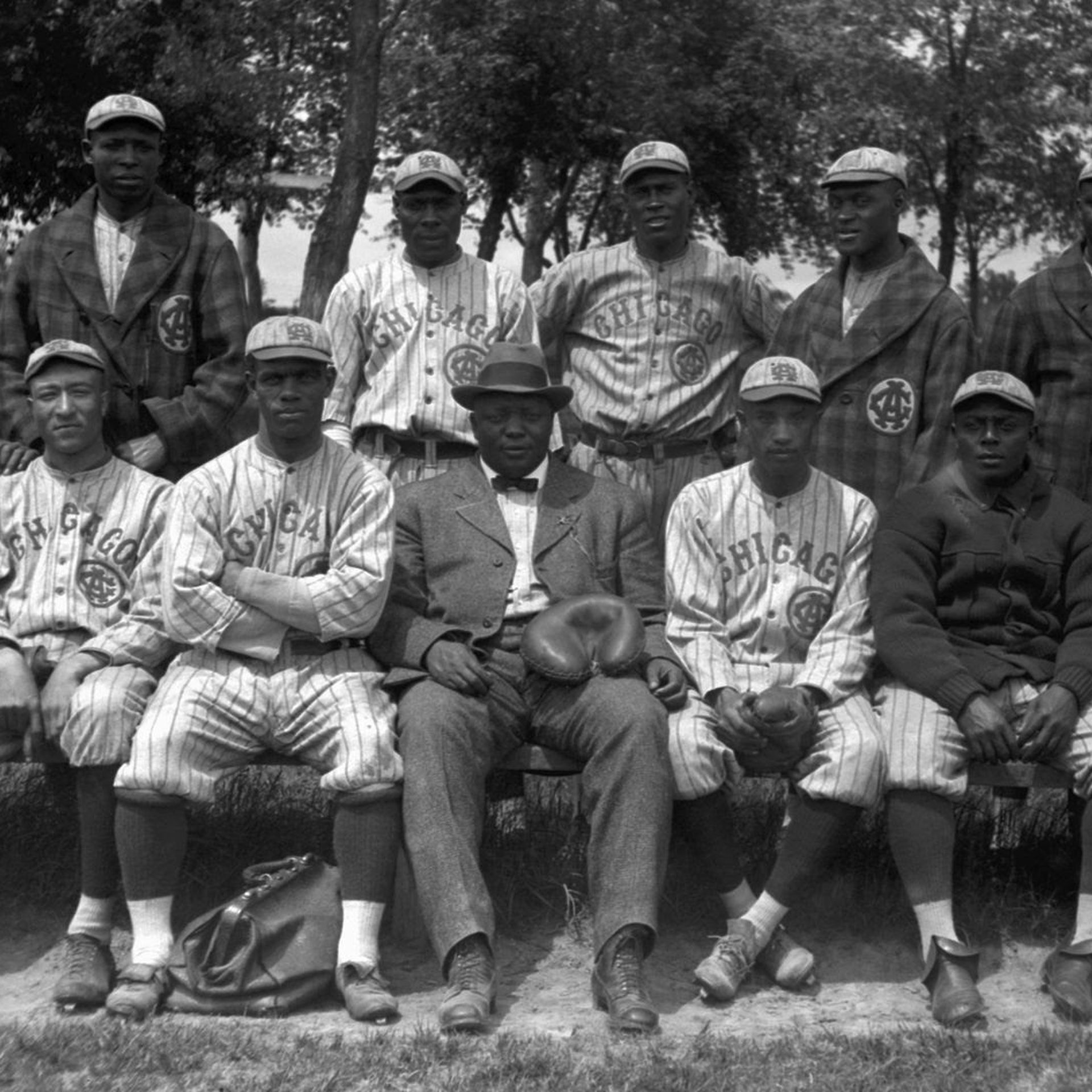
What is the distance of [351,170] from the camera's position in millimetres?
14742

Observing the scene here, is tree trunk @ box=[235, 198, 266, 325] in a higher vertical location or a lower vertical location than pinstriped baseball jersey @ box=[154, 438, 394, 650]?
higher

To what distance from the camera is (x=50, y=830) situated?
563 cm

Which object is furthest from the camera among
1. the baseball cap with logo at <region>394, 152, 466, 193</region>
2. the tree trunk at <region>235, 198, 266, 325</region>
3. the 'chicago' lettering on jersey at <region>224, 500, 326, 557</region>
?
the tree trunk at <region>235, 198, 266, 325</region>

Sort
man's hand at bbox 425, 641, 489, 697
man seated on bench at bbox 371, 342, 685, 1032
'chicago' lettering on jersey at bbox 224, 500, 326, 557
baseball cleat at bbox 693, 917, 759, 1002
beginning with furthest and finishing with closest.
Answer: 'chicago' lettering on jersey at bbox 224, 500, 326, 557, man's hand at bbox 425, 641, 489, 697, baseball cleat at bbox 693, 917, 759, 1002, man seated on bench at bbox 371, 342, 685, 1032

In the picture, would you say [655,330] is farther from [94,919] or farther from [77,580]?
[94,919]

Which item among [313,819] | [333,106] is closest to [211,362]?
[313,819]

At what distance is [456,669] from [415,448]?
1.20 meters

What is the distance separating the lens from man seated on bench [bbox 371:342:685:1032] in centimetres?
465

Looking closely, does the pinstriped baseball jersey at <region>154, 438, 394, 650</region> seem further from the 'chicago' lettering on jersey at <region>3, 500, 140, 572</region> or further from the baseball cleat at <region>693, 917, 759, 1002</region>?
the baseball cleat at <region>693, 917, 759, 1002</region>

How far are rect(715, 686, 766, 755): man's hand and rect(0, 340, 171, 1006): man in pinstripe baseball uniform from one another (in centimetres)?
170

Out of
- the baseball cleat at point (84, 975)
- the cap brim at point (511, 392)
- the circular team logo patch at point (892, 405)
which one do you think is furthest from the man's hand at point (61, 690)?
the circular team logo patch at point (892, 405)

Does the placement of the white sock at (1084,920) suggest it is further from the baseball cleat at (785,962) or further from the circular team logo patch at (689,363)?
the circular team logo patch at (689,363)

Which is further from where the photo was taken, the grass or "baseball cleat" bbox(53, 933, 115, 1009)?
"baseball cleat" bbox(53, 933, 115, 1009)

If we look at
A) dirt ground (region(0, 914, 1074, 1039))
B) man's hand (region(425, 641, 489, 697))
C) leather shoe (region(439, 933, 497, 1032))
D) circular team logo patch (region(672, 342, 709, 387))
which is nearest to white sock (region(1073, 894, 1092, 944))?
dirt ground (region(0, 914, 1074, 1039))
